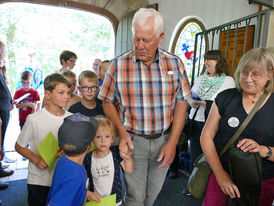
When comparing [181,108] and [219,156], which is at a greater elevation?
[181,108]

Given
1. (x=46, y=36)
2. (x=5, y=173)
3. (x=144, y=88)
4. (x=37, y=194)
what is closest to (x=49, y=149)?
(x=37, y=194)

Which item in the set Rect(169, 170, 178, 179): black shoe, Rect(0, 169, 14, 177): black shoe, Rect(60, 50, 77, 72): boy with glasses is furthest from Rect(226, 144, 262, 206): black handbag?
Rect(0, 169, 14, 177): black shoe

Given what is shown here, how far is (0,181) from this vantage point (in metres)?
2.48

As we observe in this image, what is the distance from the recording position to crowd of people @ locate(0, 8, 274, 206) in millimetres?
1027

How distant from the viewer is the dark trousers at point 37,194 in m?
1.35

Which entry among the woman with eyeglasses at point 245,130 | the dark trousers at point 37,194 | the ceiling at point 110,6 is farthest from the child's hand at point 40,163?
the ceiling at point 110,6

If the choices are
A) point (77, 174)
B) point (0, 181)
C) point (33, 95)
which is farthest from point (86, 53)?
point (77, 174)

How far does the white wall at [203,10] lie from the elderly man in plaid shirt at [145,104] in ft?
11.3

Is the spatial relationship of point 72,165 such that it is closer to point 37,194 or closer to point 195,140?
point 37,194

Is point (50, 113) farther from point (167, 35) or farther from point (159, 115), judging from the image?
point (167, 35)

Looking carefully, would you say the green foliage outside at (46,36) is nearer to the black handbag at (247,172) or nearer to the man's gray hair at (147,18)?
the man's gray hair at (147,18)

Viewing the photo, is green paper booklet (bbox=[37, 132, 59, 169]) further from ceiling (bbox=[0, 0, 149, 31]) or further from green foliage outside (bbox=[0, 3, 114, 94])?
green foliage outside (bbox=[0, 3, 114, 94])

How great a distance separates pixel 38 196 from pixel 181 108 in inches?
42.6

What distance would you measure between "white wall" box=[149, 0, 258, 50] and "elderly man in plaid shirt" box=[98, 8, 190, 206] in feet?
11.3
